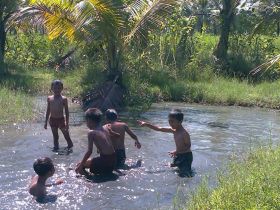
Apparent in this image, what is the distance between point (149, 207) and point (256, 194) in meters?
1.72

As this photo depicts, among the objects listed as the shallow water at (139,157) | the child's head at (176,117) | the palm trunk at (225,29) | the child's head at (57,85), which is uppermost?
the palm trunk at (225,29)

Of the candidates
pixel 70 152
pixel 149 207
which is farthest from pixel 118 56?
pixel 149 207

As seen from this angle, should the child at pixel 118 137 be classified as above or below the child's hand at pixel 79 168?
above

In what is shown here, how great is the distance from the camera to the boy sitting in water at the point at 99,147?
8.77 m

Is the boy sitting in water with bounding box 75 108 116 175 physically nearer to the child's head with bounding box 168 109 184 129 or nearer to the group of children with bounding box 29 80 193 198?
the group of children with bounding box 29 80 193 198

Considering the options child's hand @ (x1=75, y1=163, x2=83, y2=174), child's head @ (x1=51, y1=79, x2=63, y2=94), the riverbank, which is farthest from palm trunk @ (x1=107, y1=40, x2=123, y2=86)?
child's hand @ (x1=75, y1=163, x2=83, y2=174)

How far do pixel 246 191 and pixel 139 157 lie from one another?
4.27 meters

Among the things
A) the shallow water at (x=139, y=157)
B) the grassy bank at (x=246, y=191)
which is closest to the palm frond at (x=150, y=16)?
the shallow water at (x=139, y=157)

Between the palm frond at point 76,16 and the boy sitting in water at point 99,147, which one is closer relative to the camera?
the boy sitting in water at point 99,147

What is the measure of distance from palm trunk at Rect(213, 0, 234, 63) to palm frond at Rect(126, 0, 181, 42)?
7.54 metres

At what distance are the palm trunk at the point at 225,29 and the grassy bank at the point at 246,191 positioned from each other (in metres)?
16.1

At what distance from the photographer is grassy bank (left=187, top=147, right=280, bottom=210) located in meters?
6.02

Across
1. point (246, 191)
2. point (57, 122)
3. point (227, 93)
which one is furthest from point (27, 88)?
point (246, 191)

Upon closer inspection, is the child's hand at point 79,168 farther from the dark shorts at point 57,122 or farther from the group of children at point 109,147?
the dark shorts at point 57,122
